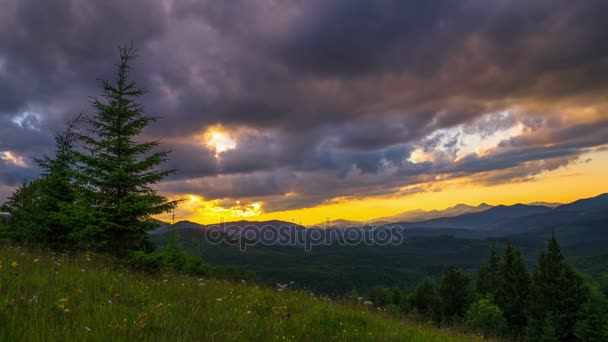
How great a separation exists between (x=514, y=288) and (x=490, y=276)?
9.46 m

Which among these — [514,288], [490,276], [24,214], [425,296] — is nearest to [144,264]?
[24,214]

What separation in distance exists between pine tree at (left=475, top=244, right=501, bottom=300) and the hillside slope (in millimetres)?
81214

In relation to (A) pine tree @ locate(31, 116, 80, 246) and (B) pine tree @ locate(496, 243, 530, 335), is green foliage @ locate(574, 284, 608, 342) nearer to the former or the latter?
(B) pine tree @ locate(496, 243, 530, 335)

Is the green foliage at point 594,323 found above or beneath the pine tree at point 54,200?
beneath

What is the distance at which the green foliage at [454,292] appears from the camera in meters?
81.7

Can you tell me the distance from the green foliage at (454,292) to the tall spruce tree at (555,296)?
19.8m

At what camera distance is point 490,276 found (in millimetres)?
77688

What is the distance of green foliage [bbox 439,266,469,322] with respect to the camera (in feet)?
268

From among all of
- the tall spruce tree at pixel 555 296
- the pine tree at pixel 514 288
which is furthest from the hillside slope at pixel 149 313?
the pine tree at pixel 514 288

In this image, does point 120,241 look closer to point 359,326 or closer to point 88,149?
point 88,149

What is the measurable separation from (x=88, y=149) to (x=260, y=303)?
1255 cm

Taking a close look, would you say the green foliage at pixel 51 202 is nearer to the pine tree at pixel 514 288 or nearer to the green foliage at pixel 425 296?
the pine tree at pixel 514 288

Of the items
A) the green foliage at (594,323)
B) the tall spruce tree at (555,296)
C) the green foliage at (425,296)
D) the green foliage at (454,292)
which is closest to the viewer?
the green foliage at (594,323)

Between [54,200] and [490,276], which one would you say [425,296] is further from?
[54,200]
